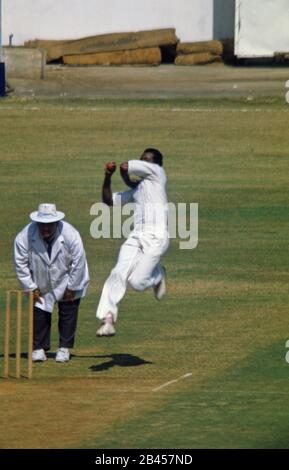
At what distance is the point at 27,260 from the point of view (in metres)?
16.0

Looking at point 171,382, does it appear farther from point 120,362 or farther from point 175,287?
point 175,287

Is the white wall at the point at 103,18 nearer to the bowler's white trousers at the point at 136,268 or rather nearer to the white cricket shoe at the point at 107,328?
the bowler's white trousers at the point at 136,268

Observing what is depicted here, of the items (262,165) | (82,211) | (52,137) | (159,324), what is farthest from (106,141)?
(159,324)

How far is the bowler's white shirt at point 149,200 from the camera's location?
16234mm

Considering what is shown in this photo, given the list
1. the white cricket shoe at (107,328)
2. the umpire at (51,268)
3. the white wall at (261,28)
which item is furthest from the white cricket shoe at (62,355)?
the white wall at (261,28)

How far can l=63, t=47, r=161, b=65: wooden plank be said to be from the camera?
39625 mm

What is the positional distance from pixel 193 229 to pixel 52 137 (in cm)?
801

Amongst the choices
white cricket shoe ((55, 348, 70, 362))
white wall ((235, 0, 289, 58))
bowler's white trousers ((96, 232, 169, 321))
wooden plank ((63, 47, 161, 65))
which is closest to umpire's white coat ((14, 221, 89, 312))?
bowler's white trousers ((96, 232, 169, 321))

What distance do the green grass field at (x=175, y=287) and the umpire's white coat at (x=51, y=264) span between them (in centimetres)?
74

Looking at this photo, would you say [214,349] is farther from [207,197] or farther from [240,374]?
[207,197]

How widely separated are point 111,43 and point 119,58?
0.40 meters

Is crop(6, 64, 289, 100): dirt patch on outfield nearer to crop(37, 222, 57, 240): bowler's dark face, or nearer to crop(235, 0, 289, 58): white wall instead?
crop(235, 0, 289, 58): white wall

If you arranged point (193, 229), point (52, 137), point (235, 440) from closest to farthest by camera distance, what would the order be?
point (235, 440) < point (193, 229) < point (52, 137)

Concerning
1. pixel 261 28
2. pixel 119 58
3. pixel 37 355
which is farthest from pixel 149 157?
pixel 119 58
